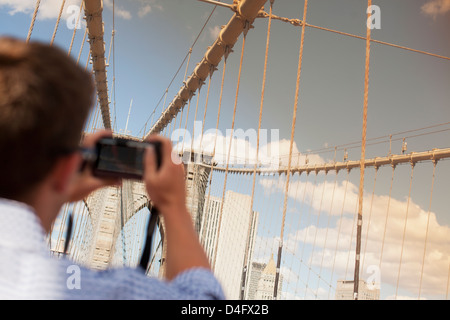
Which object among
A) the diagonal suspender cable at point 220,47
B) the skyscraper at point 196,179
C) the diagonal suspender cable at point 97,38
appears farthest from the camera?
the skyscraper at point 196,179

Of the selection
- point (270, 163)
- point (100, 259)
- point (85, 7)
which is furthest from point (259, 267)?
point (85, 7)

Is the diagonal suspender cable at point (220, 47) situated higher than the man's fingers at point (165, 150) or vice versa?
the diagonal suspender cable at point (220, 47)

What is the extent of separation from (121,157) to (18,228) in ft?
0.78

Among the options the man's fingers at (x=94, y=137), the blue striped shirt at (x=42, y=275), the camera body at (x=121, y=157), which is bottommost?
the blue striped shirt at (x=42, y=275)

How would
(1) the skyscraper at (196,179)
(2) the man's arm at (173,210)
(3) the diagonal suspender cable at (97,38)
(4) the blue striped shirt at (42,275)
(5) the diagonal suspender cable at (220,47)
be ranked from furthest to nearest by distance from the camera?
1. (1) the skyscraper at (196,179)
2. (3) the diagonal suspender cable at (97,38)
3. (5) the diagonal suspender cable at (220,47)
4. (2) the man's arm at (173,210)
5. (4) the blue striped shirt at (42,275)

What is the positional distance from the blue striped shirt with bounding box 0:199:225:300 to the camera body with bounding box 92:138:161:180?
7.2 inches

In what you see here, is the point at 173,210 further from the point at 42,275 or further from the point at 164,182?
the point at 42,275

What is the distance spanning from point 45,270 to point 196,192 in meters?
13.4

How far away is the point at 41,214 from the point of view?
1.56ft

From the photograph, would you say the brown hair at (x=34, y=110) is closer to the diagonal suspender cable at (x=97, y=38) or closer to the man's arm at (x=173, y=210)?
the man's arm at (x=173, y=210)

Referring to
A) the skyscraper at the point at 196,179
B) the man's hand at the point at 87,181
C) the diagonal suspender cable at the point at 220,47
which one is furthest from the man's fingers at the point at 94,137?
the skyscraper at the point at 196,179

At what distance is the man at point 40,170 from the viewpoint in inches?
17.2

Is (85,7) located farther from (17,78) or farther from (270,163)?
(270,163)

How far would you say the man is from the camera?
1.43ft
